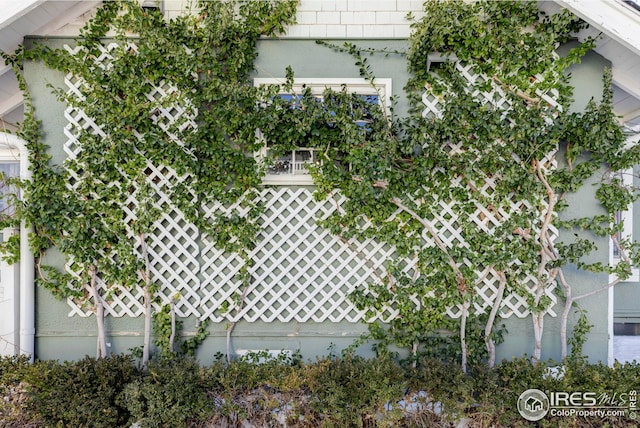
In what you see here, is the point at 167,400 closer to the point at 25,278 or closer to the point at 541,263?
the point at 25,278

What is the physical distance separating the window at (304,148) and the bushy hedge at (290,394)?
1.65m

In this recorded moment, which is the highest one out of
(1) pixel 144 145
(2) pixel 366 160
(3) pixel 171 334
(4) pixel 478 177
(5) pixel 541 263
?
(1) pixel 144 145

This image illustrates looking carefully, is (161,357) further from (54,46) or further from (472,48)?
(472,48)

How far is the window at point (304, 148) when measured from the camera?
331 cm

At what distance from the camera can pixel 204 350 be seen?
330cm

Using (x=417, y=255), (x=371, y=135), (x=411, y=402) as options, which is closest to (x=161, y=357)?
(x=411, y=402)

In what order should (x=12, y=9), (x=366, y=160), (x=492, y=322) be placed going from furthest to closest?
(x=492, y=322) → (x=366, y=160) → (x=12, y=9)

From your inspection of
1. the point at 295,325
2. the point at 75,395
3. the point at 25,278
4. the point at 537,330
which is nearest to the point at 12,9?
the point at 25,278

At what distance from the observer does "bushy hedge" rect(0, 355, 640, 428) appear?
253 cm

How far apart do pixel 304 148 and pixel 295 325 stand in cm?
167

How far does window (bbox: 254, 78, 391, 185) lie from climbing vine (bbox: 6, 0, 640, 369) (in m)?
0.12

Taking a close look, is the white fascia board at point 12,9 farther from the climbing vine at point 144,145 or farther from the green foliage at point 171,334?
the green foliage at point 171,334

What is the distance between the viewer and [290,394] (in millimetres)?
2646

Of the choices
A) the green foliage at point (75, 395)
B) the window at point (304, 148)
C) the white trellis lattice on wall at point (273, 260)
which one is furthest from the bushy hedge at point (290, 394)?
the window at point (304, 148)
